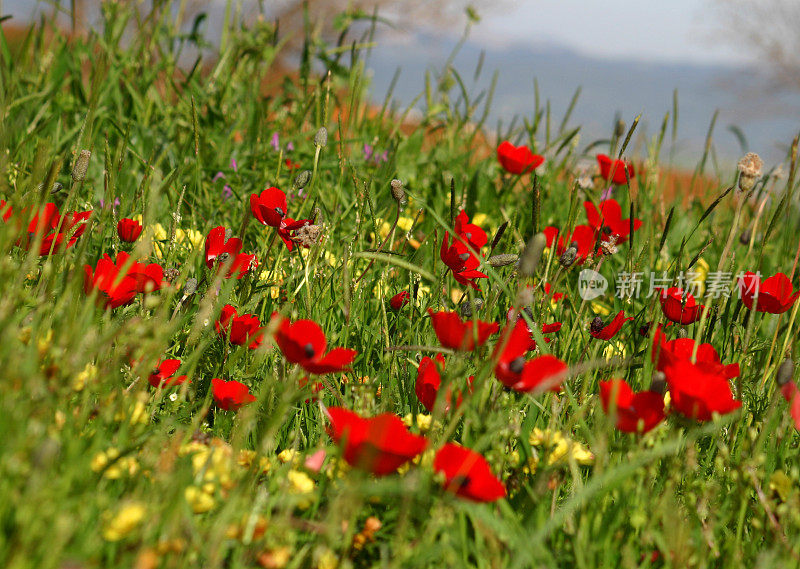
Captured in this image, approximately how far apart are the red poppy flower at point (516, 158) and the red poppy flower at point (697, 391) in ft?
4.35

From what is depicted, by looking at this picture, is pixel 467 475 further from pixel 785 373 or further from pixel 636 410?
pixel 785 373

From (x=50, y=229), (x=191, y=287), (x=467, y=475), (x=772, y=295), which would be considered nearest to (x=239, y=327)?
(x=191, y=287)

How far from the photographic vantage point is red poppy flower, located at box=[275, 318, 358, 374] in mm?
1008

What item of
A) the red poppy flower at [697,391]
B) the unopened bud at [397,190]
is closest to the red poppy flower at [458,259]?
the unopened bud at [397,190]

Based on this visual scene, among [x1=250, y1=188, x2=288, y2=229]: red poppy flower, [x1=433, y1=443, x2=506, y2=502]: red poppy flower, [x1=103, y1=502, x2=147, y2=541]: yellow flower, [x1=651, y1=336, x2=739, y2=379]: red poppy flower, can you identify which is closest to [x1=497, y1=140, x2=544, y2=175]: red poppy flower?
[x1=250, y1=188, x2=288, y2=229]: red poppy flower

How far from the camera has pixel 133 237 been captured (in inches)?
60.2

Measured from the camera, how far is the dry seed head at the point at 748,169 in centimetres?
141

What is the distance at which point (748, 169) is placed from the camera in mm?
1428

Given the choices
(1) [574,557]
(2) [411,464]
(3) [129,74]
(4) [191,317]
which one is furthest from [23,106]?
(1) [574,557]

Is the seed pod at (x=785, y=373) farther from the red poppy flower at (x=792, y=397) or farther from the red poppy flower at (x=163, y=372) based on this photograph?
the red poppy flower at (x=163, y=372)

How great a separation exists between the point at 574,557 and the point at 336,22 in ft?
7.95

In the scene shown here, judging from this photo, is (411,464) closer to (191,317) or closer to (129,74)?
(191,317)

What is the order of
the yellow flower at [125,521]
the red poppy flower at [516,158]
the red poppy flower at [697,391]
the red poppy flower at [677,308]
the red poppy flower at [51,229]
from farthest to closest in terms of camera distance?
1. the red poppy flower at [516,158]
2. the red poppy flower at [677,308]
3. the red poppy flower at [51,229]
4. the red poppy flower at [697,391]
5. the yellow flower at [125,521]

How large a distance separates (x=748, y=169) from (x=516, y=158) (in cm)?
94
